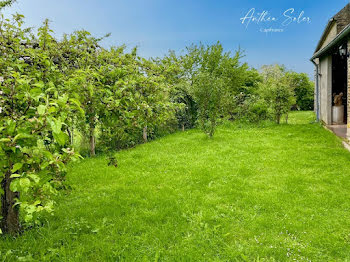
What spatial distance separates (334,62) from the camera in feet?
41.5

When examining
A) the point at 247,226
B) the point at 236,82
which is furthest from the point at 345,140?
the point at 236,82

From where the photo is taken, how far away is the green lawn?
10.4 feet

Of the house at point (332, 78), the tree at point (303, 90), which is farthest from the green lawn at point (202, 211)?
the tree at point (303, 90)

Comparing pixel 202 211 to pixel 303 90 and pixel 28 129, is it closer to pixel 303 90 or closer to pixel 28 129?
pixel 28 129

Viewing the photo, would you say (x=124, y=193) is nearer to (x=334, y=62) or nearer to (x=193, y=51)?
(x=334, y=62)

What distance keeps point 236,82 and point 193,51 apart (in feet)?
15.4

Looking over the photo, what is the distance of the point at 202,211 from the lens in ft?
13.5

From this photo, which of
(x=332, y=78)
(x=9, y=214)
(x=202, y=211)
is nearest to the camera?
(x=9, y=214)

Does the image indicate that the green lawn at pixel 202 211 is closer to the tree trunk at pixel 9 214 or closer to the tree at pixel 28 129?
the tree trunk at pixel 9 214

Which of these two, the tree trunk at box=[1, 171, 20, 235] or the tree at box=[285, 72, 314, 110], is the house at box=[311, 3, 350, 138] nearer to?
the tree trunk at box=[1, 171, 20, 235]

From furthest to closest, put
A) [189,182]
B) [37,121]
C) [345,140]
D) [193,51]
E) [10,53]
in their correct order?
1. [193,51]
2. [345,140]
3. [189,182]
4. [10,53]
5. [37,121]

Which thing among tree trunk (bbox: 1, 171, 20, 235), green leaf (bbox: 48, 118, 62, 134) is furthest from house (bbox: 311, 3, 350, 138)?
tree trunk (bbox: 1, 171, 20, 235)

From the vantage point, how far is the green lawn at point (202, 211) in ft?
10.4

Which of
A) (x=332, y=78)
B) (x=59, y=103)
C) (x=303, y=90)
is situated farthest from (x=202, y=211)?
(x=303, y=90)
